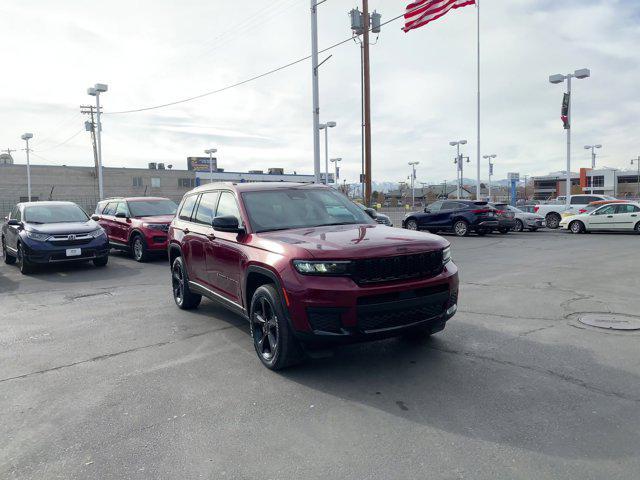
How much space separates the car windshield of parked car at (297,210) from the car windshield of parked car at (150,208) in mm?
8908

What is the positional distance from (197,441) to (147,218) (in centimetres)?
1106

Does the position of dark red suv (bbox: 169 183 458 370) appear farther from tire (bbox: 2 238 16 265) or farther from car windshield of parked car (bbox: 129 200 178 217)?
tire (bbox: 2 238 16 265)

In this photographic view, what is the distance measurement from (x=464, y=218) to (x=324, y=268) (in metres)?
17.1

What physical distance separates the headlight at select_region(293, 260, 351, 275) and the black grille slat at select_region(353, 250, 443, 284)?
9 cm

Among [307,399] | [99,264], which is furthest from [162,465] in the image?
[99,264]

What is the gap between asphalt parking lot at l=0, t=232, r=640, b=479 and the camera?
10.2ft

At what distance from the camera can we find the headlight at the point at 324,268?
14.0ft

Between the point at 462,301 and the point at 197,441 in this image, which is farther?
the point at 462,301

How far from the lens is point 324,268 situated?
4277 mm

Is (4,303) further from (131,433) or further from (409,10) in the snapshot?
(409,10)

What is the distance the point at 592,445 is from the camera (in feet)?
10.6

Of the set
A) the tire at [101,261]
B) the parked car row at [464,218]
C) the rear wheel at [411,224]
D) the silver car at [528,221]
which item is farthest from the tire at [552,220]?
the tire at [101,261]

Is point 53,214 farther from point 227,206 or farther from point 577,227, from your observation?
point 577,227

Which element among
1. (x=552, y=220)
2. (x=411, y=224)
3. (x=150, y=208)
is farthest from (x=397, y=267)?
(x=552, y=220)
